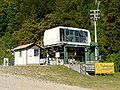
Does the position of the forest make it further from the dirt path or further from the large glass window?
the dirt path

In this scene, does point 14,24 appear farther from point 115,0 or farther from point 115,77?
point 115,77

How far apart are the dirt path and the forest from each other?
1936 centimetres

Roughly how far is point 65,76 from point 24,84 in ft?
28.0

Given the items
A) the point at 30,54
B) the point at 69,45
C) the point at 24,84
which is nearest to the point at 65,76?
the point at 24,84

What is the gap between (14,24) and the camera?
9412 cm

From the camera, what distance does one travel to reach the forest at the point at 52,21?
67.3 metres

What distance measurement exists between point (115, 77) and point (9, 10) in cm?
5640

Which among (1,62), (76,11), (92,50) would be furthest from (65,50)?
(76,11)

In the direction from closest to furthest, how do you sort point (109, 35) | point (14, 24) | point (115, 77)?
point (115, 77)
point (109, 35)
point (14, 24)

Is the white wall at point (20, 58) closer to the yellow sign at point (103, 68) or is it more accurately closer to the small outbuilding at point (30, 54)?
the small outbuilding at point (30, 54)

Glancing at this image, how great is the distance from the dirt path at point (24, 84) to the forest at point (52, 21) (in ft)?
63.5

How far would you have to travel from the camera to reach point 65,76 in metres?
39.8

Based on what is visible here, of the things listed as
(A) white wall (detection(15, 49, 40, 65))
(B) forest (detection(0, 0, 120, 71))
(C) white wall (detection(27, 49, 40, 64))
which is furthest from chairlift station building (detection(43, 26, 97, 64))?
(B) forest (detection(0, 0, 120, 71))

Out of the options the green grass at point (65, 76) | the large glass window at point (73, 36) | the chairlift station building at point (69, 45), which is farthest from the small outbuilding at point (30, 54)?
the green grass at point (65, 76)
